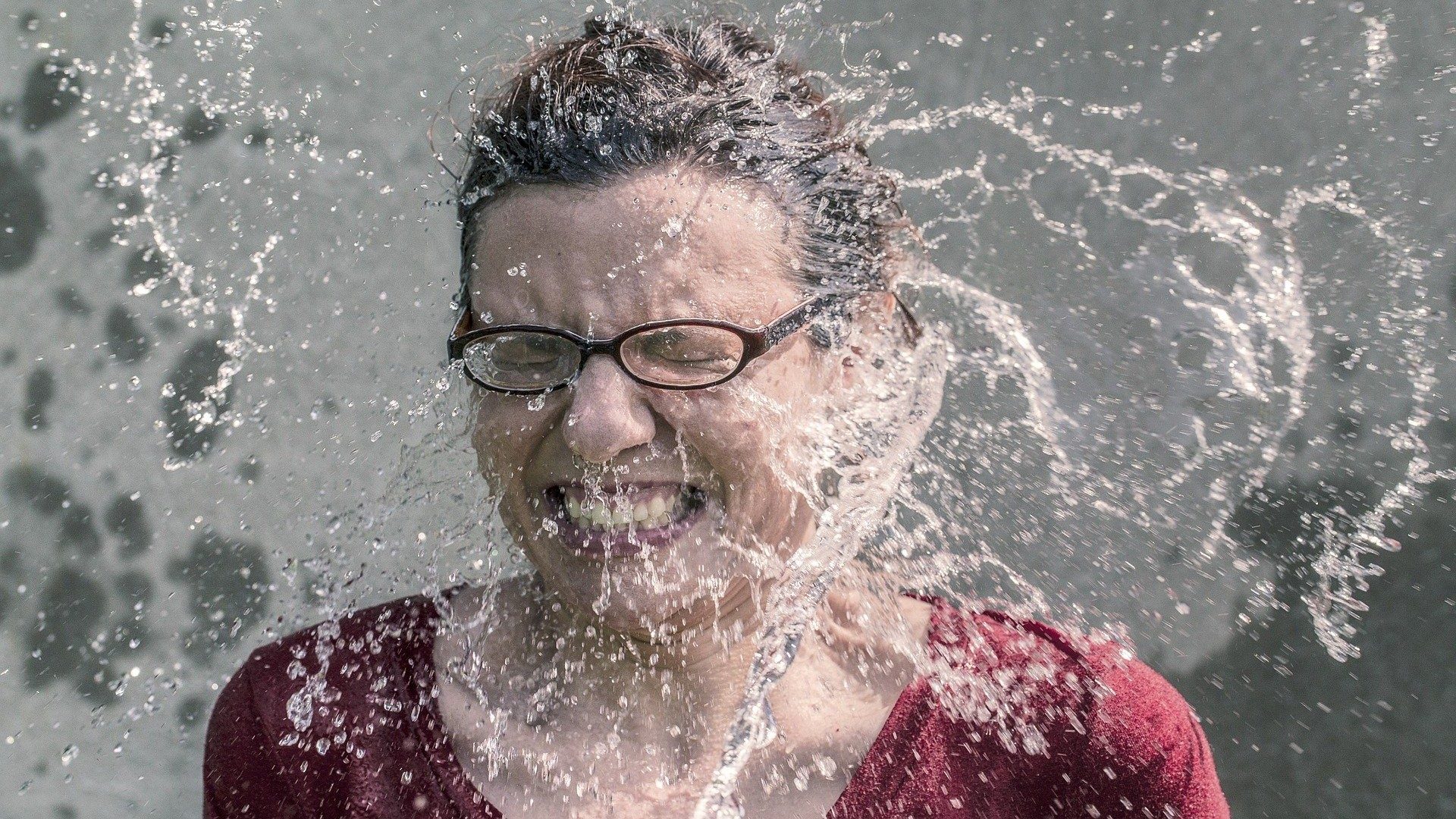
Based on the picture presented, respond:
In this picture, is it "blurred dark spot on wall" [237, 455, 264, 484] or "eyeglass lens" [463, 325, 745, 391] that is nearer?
"eyeglass lens" [463, 325, 745, 391]

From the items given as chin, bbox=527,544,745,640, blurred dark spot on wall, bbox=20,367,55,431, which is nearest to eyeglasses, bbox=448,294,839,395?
chin, bbox=527,544,745,640

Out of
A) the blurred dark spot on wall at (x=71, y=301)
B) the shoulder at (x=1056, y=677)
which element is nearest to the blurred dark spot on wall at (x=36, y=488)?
the blurred dark spot on wall at (x=71, y=301)

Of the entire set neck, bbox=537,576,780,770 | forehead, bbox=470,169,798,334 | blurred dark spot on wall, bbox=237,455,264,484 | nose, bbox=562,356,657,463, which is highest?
forehead, bbox=470,169,798,334

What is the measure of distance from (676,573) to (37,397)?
2591 millimetres

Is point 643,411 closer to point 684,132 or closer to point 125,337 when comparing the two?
point 684,132

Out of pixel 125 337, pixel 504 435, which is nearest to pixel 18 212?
pixel 125 337

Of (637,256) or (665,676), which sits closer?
(637,256)

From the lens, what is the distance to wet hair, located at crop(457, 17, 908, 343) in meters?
2.11

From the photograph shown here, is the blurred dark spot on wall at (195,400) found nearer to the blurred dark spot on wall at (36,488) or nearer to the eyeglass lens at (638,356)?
the blurred dark spot on wall at (36,488)

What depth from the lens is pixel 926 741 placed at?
7.27ft

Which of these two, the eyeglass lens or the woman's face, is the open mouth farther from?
the eyeglass lens

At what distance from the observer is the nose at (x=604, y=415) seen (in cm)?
202

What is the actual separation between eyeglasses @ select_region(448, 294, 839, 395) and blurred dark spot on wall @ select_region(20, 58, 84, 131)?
89.1 inches

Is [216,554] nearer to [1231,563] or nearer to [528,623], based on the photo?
[528,623]
